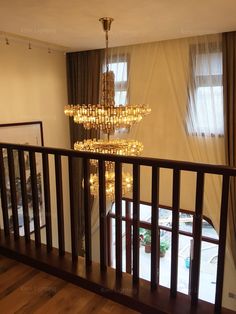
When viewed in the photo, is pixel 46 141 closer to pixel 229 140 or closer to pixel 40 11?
pixel 40 11

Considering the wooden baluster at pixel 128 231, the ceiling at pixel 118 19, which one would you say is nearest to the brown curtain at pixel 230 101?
the ceiling at pixel 118 19

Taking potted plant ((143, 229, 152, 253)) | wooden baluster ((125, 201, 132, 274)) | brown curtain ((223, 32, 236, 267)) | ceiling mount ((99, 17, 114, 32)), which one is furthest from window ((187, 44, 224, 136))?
potted plant ((143, 229, 152, 253))

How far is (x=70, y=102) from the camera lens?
5418mm

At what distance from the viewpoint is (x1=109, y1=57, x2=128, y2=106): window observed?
4789 millimetres

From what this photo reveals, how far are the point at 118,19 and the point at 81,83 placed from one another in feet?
6.78

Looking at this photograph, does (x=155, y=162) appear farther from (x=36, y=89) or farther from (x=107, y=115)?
(x=36, y=89)

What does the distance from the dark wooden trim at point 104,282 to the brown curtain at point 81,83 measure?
8.45 ft

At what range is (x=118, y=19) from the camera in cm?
323

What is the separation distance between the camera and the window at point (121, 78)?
15.7 ft

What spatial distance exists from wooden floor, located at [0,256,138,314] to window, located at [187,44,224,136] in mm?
3129

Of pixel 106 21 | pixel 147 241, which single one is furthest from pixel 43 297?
pixel 147 241

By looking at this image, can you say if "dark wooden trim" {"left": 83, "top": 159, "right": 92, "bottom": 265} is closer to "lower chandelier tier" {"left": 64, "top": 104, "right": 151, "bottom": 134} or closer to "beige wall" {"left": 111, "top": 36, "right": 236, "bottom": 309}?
"lower chandelier tier" {"left": 64, "top": 104, "right": 151, "bottom": 134}

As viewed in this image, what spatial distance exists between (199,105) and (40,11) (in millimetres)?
2542

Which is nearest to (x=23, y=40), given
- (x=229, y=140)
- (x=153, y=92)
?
(x=153, y=92)
